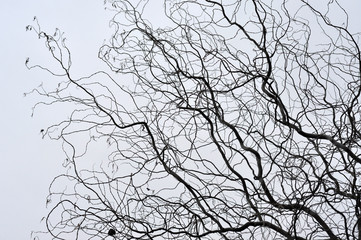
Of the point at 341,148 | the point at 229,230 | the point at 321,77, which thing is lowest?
the point at 229,230

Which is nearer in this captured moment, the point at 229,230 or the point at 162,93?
the point at 229,230

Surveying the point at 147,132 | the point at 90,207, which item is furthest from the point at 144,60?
the point at 90,207

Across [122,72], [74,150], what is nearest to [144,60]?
[122,72]

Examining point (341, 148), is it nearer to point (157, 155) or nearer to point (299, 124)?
point (299, 124)

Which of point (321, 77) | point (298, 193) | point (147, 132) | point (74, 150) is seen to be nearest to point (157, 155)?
point (147, 132)

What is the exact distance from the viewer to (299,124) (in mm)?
3980

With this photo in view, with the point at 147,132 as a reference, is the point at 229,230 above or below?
below

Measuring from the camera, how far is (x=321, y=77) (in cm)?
411

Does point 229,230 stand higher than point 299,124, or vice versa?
point 299,124

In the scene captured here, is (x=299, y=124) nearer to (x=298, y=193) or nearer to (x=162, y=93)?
(x=298, y=193)

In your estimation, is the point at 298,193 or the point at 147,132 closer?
the point at 298,193

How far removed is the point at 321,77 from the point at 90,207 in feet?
5.22

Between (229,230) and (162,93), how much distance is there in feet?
3.01

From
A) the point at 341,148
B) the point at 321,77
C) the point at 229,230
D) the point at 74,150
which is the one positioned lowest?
the point at 229,230
